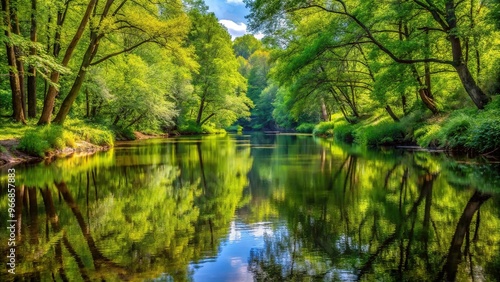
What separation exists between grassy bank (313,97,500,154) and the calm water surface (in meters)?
3.28

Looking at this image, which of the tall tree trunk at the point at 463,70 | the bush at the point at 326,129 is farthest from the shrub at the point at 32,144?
the bush at the point at 326,129

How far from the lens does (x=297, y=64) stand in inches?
717

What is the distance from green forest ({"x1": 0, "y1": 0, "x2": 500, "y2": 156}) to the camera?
16.1m

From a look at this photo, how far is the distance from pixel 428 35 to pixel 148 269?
701 inches

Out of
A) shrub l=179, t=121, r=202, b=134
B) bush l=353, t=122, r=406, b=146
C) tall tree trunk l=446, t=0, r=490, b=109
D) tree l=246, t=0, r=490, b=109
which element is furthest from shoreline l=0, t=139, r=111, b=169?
shrub l=179, t=121, r=202, b=134

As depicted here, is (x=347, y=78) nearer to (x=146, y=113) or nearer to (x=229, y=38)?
(x=146, y=113)

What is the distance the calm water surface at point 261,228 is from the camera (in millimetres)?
4051

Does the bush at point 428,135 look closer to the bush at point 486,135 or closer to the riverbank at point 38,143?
the bush at point 486,135

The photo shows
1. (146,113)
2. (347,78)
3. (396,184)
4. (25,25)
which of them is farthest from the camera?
(146,113)

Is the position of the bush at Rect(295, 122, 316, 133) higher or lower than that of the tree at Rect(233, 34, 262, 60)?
lower

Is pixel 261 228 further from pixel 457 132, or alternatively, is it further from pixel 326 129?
pixel 326 129

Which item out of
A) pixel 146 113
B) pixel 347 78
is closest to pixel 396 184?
pixel 347 78

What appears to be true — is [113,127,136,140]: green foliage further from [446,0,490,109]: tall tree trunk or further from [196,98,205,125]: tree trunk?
[446,0,490,109]: tall tree trunk

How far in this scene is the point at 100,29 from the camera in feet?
59.9
